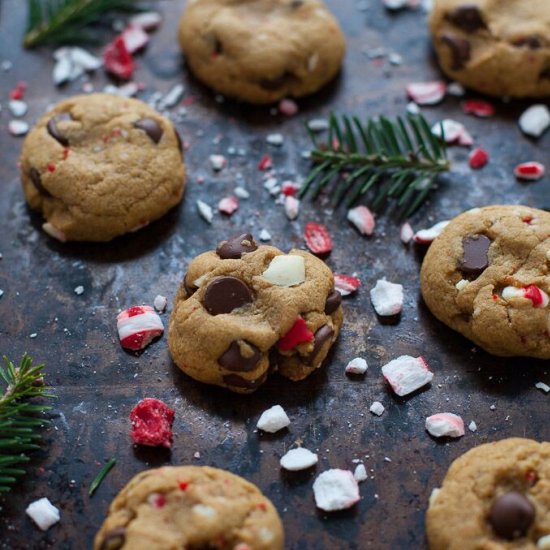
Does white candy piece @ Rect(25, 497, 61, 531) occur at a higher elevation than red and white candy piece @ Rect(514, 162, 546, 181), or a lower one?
lower

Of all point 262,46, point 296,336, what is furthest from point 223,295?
point 262,46

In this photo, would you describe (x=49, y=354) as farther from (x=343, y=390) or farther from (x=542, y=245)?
(x=542, y=245)

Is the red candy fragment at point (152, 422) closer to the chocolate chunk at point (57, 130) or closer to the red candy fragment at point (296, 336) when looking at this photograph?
the red candy fragment at point (296, 336)

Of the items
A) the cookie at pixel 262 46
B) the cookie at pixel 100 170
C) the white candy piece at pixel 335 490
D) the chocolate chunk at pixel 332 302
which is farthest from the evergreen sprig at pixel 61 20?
the white candy piece at pixel 335 490

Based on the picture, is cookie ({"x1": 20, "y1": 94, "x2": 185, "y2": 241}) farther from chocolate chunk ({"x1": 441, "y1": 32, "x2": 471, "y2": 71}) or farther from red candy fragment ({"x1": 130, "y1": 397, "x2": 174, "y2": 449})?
chocolate chunk ({"x1": 441, "y1": 32, "x2": 471, "y2": 71})

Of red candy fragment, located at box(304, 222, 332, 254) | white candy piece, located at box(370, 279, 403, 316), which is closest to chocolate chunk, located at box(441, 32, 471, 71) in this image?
red candy fragment, located at box(304, 222, 332, 254)

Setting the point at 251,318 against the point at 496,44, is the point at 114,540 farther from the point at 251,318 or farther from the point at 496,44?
the point at 496,44

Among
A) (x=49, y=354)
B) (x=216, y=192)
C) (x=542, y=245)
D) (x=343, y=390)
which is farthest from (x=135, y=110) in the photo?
(x=542, y=245)
